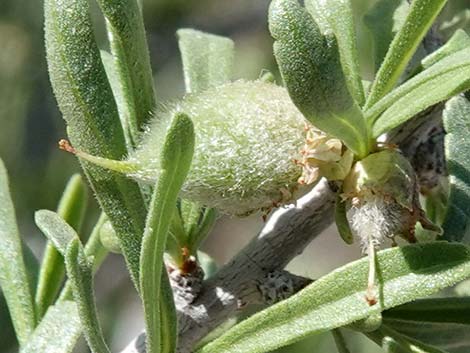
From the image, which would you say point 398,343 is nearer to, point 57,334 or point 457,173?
point 457,173

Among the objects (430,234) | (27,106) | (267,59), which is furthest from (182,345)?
(267,59)

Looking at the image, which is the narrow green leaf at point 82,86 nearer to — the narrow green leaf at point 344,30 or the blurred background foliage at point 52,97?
the narrow green leaf at point 344,30

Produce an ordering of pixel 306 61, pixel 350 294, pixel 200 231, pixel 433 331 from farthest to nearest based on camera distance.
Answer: pixel 200 231
pixel 433 331
pixel 350 294
pixel 306 61

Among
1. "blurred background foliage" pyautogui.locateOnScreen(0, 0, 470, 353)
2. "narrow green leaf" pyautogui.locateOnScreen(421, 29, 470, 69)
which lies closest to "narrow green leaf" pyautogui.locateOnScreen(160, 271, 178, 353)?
"narrow green leaf" pyautogui.locateOnScreen(421, 29, 470, 69)

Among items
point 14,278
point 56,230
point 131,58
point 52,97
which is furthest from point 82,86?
point 52,97

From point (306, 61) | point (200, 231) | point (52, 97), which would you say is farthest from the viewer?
point (52, 97)

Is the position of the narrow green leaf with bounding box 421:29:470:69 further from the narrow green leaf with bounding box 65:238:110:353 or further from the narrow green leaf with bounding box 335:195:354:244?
the narrow green leaf with bounding box 65:238:110:353
